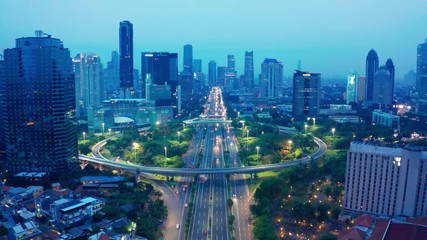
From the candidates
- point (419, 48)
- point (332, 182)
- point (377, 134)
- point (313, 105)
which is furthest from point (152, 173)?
point (419, 48)

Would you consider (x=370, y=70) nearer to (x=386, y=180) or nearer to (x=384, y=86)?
(x=384, y=86)

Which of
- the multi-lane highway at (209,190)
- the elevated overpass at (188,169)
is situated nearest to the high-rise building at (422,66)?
the multi-lane highway at (209,190)

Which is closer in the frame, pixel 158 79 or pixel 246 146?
pixel 246 146

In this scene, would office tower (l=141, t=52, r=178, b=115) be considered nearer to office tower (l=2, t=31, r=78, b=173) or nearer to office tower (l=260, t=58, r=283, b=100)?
office tower (l=260, t=58, r=283, b=100)

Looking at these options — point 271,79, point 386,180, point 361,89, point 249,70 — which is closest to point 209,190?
point 386,180

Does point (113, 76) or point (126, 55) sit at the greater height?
point (126, 55)

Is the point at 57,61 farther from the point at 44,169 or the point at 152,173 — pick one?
the point at 152,173
